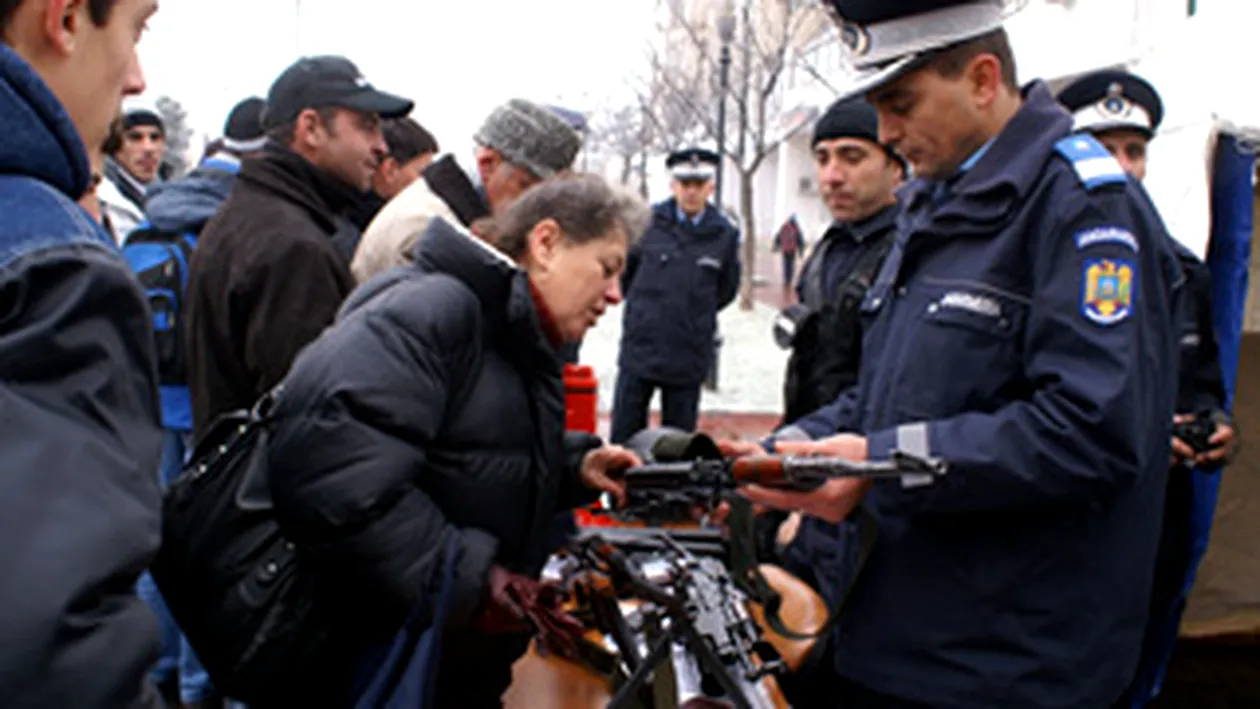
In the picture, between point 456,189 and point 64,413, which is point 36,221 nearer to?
point 64,413

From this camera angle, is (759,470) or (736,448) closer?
(759,470)

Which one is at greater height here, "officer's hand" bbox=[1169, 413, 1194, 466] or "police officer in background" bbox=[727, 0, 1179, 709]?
"police officer in background" bbox=[727, 0, 1179, 709]

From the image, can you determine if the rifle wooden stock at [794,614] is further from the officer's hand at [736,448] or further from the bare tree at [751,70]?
the bare tree at [751,70]

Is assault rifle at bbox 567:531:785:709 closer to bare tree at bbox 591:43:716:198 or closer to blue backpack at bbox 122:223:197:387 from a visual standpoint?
blue backpack at bbox 122:223:197:387

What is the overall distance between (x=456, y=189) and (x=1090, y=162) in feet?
8.11

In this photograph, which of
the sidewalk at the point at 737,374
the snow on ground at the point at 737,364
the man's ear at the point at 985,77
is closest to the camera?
the man's ear at the point at 985,77

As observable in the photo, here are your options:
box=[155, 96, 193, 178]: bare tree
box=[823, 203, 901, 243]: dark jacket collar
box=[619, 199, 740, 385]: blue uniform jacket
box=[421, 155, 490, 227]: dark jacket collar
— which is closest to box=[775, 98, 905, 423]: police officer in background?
box=[823, 203, 901, 243]: dark jacket collar

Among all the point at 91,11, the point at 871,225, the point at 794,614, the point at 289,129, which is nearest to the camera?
the point at 91,11

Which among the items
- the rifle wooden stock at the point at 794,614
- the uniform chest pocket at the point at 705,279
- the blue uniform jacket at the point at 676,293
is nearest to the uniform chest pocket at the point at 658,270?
the blue uniform jacket at the point at 676,293

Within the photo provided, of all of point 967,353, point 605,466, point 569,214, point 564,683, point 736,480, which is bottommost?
point 564,683

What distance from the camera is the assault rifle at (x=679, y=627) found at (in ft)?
7.48

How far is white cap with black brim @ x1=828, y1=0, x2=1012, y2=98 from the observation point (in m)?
2.08

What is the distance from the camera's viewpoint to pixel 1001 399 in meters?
2.04

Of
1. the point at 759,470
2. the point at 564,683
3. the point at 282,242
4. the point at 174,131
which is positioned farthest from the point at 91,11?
the point at 174,131
